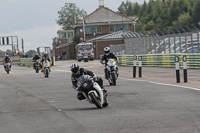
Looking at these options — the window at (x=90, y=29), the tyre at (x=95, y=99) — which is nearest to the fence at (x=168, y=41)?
the tyre at (x=95, y=99)

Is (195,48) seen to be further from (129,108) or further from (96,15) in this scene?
(96,15)

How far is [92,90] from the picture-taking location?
1143cm

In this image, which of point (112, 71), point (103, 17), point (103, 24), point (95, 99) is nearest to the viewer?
point (95, 99)

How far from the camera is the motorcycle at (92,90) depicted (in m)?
11.3

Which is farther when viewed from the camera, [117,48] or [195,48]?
[117,48]

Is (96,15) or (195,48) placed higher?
(96,15)

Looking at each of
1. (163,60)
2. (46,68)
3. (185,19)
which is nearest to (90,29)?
(185,19)

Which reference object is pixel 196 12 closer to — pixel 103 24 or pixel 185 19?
pixel 185 19

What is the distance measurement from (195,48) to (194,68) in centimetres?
267

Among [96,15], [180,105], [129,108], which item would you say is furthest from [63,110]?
[96,15]

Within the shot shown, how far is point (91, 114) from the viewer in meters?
10.4

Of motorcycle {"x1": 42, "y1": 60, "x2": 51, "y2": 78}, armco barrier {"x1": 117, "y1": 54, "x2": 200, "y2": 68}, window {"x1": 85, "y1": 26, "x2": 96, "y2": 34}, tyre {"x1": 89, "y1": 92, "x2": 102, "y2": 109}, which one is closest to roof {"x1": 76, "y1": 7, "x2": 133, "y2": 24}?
window {"x1": 85, "y1": 26, "x2": 96, "y2": 34}

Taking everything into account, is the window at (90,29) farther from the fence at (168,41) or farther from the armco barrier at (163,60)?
the armco barrier at (163,60)

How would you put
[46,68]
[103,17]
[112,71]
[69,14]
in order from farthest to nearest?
[69,14], [103,17], [46,68], [112,71]
